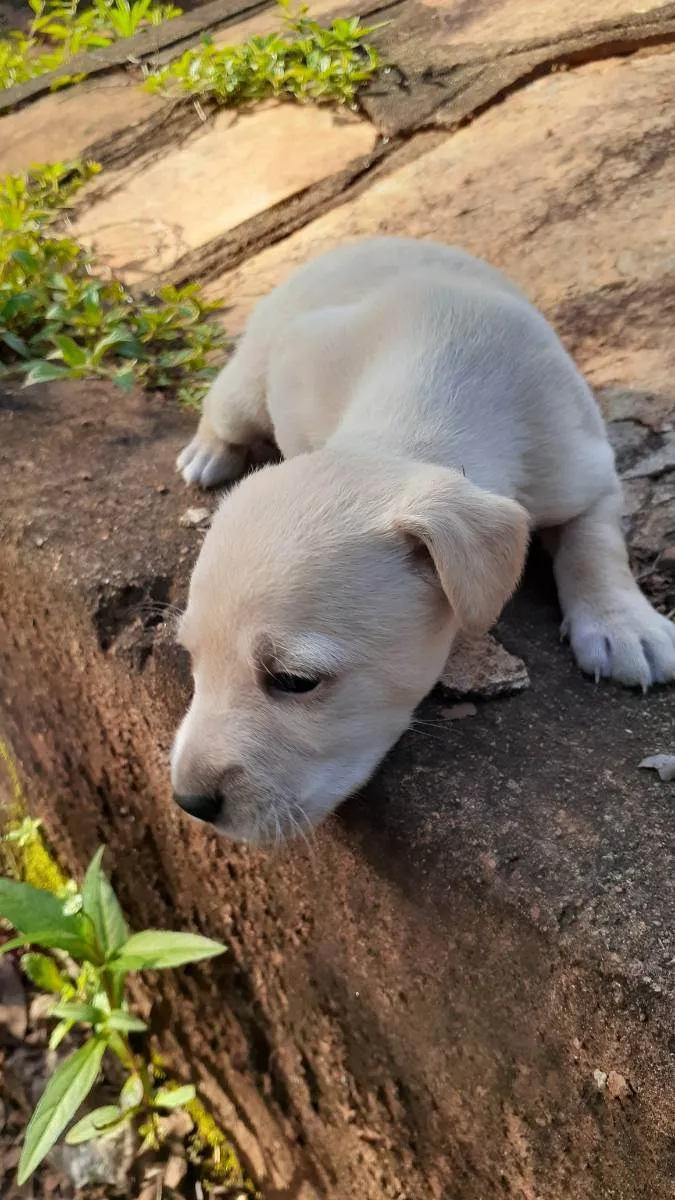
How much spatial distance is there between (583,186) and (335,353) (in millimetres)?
2363

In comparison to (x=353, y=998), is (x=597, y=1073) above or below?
above

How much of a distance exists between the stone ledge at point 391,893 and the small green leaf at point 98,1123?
10.7 inches

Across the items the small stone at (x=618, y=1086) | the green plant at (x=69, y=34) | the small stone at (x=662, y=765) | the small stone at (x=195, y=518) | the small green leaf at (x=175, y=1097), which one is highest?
the green plant at (x=69, y=34)

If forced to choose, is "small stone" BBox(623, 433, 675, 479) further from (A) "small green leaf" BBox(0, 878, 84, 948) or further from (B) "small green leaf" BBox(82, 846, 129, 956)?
(A) "small green leaf" BBox(0, 878, 84, 948)

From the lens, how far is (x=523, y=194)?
4598 millimetres

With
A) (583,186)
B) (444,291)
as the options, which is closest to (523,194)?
(583,186)

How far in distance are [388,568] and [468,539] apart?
171 mm

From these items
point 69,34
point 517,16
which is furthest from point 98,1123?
point 69,34

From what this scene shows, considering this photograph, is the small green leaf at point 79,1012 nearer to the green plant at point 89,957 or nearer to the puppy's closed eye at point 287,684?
the green plant at point 89,957

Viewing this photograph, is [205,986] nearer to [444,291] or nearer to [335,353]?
[335,353]

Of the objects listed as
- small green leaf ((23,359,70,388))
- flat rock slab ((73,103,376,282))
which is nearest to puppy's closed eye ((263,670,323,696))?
small green leaf ((23,359,70,388))

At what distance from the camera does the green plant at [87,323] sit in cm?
393

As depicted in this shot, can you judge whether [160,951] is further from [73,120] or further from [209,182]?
[73,120]

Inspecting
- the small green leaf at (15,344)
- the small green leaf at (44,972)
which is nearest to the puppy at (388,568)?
the small green leaf at (44,972)
